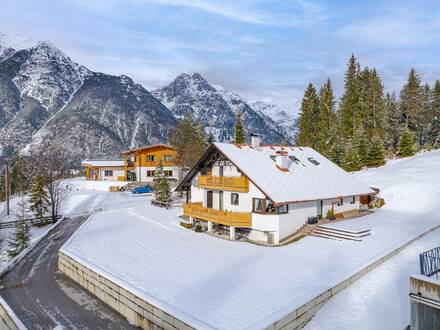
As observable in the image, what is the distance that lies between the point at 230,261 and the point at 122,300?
7.43m

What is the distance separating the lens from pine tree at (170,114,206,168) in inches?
2324

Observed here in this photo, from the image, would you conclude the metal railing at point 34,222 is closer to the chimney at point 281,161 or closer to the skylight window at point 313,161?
the chimney at point 281,161

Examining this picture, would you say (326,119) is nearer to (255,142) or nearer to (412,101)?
(412,101)

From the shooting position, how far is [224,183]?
100 ft

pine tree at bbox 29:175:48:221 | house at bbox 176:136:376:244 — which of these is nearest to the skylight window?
house at bbox 176:136:376:244

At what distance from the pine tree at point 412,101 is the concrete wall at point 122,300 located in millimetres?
68208

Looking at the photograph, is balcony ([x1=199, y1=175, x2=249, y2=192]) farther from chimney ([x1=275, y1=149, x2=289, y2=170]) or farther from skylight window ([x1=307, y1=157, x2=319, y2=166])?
skylight window ([x1=307, y1=157, x2=319, y2=166])

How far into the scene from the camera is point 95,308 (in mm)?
19141

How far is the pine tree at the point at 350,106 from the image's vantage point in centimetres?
6841

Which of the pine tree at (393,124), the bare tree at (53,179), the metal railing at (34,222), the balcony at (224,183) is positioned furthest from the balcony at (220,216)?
the pine tree at (393,124)

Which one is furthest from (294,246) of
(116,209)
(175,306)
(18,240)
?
(116,209)

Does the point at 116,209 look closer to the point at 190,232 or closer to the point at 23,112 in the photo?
the point at 190,232

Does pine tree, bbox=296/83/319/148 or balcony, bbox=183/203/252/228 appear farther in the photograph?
pine tree, bbox=296/83/319/148

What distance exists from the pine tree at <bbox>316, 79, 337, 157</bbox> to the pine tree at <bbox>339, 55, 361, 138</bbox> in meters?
2.14
